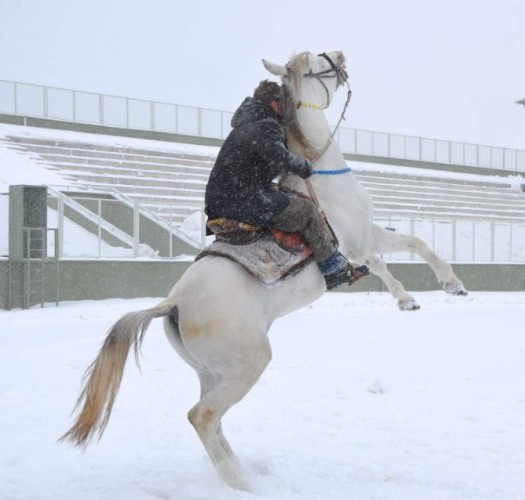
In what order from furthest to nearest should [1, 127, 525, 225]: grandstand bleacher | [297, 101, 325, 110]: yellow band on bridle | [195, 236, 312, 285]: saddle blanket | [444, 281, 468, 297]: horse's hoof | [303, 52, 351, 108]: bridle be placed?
[1, 127, 525, 225]: grandstand bleacher < [444, 281, 468, 297]: horse's hoof < [303, 52, 351, 108]: bridle < [297, 101, 325, 110]: yellow band on bridle < [195, 236, 312, 285]: saddle blanket

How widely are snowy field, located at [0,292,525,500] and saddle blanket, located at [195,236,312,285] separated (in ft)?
3.96

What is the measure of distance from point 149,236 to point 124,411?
13.5m

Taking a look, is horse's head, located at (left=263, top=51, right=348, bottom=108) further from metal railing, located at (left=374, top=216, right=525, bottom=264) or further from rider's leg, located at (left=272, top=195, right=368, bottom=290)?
metal railing, located at (left=374, top=216, right=525, bottom=264)

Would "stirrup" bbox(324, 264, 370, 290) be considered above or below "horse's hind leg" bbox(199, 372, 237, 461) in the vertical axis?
above

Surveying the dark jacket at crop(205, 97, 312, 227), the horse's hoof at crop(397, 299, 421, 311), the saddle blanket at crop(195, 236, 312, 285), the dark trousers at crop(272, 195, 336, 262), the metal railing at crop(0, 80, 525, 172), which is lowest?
the horse's hoof at crop(397, 299, 421, 311)

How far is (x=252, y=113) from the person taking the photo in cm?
483

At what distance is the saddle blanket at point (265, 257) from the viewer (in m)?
4.53

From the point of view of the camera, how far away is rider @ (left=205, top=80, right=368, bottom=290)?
4629mm

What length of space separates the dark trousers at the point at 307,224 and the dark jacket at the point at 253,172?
2.1 inches

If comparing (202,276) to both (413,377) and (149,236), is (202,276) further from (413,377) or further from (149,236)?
(149,236)

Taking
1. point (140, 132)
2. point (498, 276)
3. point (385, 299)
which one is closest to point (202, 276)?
point (385, 299)

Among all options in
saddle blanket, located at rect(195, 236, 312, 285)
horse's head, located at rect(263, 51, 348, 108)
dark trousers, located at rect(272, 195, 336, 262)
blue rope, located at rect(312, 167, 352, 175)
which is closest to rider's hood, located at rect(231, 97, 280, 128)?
horse's head, located at rect(263, 51, 348, 108)

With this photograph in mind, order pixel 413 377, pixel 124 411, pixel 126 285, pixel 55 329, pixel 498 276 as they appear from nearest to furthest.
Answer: pixel 124 411, pixel 413 377, pixel 55 329, pixel 126 285, pixel 498 276

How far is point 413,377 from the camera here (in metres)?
8.17
